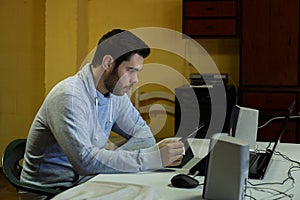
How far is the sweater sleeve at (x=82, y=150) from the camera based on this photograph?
174cm

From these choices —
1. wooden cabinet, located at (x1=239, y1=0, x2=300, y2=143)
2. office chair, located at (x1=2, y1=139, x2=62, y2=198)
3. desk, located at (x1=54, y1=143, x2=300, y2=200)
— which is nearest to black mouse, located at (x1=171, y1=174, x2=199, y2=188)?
desk, located at (x1=54, y1=143, x2=300, y2=200)

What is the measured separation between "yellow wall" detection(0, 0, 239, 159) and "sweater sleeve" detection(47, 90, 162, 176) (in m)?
2.45

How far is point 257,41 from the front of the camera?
379 cm

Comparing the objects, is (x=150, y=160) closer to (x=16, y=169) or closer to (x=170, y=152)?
(x=170, y=152)

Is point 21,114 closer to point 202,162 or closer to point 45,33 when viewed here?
point 45,33

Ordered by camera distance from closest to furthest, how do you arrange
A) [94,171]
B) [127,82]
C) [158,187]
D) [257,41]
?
[158,187] → [94,171] → [127,82] → [257,41]

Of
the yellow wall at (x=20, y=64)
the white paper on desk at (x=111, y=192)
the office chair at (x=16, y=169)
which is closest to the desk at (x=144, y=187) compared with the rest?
the white paper on desk at (x=111, y=192)

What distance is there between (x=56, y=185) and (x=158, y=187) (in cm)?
53

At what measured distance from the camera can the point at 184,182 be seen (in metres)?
1.56

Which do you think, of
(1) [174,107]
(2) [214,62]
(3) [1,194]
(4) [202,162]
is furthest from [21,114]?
(4) [202,162]

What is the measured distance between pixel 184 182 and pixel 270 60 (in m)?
2.49

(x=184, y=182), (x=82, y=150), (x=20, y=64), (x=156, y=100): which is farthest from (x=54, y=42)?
(x=184, y=182)

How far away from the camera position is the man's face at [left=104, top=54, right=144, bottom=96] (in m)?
2.04

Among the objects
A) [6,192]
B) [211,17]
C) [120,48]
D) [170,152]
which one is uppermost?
[211,17]
